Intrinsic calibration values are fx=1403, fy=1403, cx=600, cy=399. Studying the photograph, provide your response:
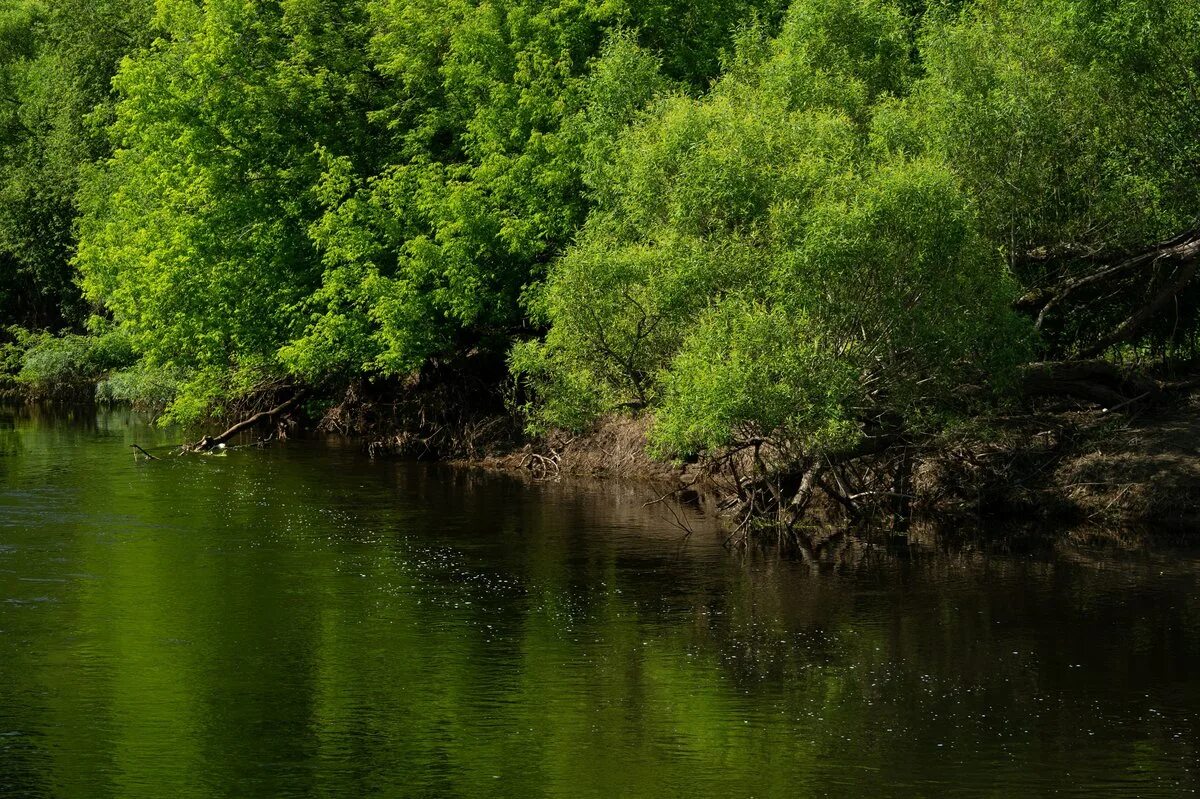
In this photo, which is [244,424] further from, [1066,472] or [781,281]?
[1066,472]

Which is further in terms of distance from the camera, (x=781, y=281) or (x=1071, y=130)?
(x=1071, y=130)

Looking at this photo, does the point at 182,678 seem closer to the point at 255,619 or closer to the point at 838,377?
the point at 255,619

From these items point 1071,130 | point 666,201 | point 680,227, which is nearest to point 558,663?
point 680,227

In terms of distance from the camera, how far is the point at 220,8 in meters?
47.9

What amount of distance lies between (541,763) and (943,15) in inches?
1235

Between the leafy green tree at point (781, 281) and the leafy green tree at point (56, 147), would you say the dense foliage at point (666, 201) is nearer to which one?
the leafy green tree at point (781, 281)

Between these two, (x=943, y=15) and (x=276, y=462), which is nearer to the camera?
(x=943, y=15)

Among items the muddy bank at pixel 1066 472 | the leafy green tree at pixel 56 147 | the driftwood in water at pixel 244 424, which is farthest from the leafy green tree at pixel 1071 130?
the leafy green tree at pixel 56 147

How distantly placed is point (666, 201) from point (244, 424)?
2172 cm

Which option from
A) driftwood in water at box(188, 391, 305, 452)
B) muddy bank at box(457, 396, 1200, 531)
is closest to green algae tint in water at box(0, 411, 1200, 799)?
muddy bank at box(457, 396, 1200, 531)

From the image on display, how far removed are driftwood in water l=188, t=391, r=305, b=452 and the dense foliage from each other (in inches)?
36.5

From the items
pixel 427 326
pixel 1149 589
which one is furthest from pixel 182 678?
pixel 427 326

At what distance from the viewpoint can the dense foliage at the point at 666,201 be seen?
31.0 meters

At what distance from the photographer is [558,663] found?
22.6 meters
